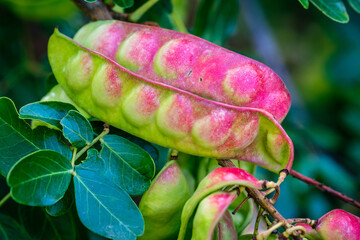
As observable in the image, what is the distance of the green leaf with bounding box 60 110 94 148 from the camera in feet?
2.72

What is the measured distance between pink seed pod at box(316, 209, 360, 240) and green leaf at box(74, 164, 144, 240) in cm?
34

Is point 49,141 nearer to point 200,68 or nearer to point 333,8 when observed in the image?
point 200,68

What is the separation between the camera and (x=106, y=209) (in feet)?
2.49

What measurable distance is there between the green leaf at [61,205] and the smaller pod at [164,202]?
14 centimetres

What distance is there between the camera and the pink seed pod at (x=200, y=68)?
81 cm

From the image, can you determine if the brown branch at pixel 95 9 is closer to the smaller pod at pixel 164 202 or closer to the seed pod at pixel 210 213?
the smaller pod at pixel 164 202

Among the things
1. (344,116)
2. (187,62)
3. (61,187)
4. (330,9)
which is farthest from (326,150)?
(61,187)

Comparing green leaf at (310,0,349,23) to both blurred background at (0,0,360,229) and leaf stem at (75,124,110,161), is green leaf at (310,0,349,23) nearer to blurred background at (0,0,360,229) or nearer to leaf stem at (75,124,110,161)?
blurred background at (0,0,360,229)

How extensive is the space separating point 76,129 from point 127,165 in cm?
12

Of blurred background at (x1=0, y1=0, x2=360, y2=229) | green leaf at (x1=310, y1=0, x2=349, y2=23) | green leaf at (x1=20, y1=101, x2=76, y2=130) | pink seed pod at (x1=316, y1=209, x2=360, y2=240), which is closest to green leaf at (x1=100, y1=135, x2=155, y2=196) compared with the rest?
green leaf at (x1=20, y1=101, x2=76, y2=130)

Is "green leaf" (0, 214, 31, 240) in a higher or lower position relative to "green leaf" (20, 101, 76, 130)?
lower

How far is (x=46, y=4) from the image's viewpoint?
1.73m

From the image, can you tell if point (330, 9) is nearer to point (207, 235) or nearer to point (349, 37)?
point (207, 235)

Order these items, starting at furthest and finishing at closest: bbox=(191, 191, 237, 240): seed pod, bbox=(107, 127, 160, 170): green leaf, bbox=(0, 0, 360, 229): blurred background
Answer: bbox=(0, 0, 360, 229): blurred background < bbox=(107, 127, 160, 170): green leaf < bbox=(191, 191, 237, 240): seed pod
